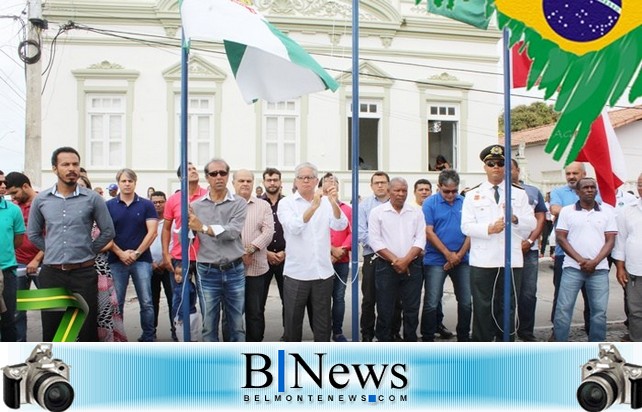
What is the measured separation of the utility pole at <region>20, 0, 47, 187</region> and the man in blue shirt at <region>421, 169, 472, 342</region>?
7841 mm

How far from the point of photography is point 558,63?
3.60 m

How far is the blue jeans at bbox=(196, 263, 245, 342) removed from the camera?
4465mm

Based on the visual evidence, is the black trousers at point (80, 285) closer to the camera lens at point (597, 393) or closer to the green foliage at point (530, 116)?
the camera lens at point (597, 393)

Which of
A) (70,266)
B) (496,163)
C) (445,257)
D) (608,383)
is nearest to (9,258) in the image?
(70,266)

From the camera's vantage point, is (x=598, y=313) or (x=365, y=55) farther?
(x=365, y=55)

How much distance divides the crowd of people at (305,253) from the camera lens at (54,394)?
37.7 inches

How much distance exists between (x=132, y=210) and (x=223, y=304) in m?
1.41

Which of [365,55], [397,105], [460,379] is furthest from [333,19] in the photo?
[460,379]

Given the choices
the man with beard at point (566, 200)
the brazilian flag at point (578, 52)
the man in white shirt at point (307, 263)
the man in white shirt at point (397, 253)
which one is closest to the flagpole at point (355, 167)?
the man in white shirt at point (307, 263)

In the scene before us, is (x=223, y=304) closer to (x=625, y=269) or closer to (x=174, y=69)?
(x=625, y=269)

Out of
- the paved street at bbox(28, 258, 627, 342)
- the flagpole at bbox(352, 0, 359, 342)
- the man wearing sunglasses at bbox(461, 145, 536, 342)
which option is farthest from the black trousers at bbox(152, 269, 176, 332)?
the man wearing sunglasses at bbox(461, 145, 536, 342)

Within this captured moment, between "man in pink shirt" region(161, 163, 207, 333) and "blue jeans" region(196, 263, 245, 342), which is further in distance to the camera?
"man in pink shirt" region(161, 163, 207, 333)

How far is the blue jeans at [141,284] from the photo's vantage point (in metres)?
5.31

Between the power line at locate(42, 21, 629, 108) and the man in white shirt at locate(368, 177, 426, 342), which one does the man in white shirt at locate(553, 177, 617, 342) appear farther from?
the power line at locate(42, 21, 629, 108)
